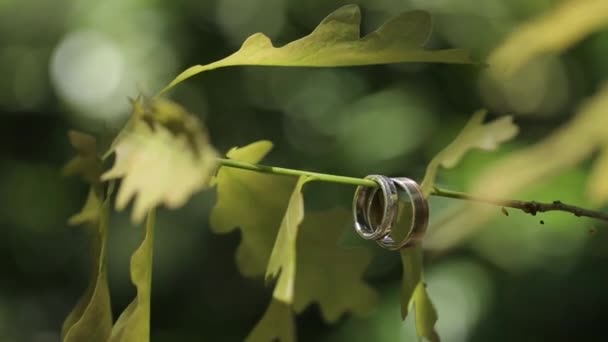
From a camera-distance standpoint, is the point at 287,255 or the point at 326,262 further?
the point at 326,262

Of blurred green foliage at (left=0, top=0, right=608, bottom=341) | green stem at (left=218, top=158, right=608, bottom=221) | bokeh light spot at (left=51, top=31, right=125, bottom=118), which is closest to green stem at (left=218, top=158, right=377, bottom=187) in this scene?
green stem at (left=218, top=158, right=608, bottom=221)

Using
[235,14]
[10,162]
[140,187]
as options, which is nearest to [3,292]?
Result: [10,162]

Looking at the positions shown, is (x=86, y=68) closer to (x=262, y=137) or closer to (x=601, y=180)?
(x=262, y=137)

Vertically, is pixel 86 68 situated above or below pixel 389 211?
below

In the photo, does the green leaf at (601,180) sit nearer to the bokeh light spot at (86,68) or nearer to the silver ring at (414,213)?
the silver ring at (414,213)

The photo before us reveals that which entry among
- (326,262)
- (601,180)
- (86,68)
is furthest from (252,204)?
(86,68)

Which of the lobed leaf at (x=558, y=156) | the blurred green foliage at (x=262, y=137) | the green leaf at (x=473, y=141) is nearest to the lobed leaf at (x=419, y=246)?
the green leaf at (x=473, y=141)
